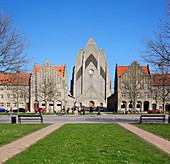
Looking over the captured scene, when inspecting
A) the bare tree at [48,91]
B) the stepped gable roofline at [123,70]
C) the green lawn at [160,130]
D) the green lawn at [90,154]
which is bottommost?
the green lawn at [160,130]

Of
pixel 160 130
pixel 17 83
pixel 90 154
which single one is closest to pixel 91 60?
pixel 17 83

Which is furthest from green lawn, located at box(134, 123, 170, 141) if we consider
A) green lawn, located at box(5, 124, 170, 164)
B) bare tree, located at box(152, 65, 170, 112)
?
bare tree, located at box(152, 65, 170, 112)

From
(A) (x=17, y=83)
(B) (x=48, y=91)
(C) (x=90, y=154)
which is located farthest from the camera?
(B) (x=48, y=91)

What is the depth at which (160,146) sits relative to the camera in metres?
12.7

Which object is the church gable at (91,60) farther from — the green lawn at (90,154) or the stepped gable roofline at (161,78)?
the green lawn at (90,154)

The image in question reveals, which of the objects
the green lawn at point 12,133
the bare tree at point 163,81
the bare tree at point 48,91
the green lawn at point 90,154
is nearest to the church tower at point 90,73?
the bare tree at point 48,91

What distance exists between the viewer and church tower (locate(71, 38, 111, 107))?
9969 cm

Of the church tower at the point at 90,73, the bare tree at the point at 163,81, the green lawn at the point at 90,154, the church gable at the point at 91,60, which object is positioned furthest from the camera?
the church gable at the point at 91,60

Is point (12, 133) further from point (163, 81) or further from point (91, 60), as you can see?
point (91, 60)

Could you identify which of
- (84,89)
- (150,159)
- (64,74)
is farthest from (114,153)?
(84,89)

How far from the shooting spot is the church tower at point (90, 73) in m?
99.7

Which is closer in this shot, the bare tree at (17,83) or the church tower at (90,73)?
the bare tree at (17,83)

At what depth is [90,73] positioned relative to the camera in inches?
3957

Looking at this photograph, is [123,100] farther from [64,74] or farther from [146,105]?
[64,74]
